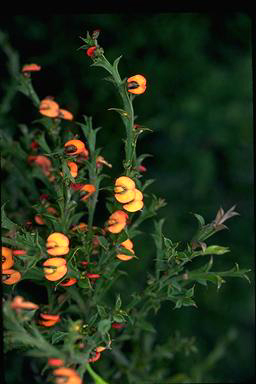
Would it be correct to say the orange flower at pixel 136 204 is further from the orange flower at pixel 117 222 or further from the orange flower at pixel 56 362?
the orange flower at pixel 56 362

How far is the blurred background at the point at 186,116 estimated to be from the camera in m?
1.05

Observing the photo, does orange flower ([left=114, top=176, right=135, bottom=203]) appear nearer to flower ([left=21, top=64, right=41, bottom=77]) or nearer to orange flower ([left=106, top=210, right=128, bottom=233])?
orange flower ([left=106, top=210, right=128, bottom=233])

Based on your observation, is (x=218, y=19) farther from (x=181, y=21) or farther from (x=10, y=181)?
(x=10, y=181)

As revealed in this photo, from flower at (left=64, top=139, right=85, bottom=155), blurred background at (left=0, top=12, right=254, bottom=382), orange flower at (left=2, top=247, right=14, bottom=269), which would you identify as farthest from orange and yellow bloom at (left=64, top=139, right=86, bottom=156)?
blurred background at (left=0, top=12, right=254, bottom=382)

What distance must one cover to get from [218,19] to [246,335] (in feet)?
2.19

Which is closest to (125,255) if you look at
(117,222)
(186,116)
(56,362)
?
(117,222)

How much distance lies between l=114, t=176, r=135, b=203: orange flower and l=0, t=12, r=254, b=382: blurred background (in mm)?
515

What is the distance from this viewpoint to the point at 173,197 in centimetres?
125

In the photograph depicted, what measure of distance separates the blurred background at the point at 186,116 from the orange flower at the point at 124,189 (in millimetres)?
515

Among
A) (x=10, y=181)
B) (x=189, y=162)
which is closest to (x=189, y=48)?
(x=189, y=162)

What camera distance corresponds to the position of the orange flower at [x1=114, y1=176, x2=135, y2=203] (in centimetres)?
52

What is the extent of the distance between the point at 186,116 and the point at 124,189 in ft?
2.52

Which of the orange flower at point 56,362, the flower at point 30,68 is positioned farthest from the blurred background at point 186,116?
the orange flower at point 56,362

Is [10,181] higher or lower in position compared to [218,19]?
lower
